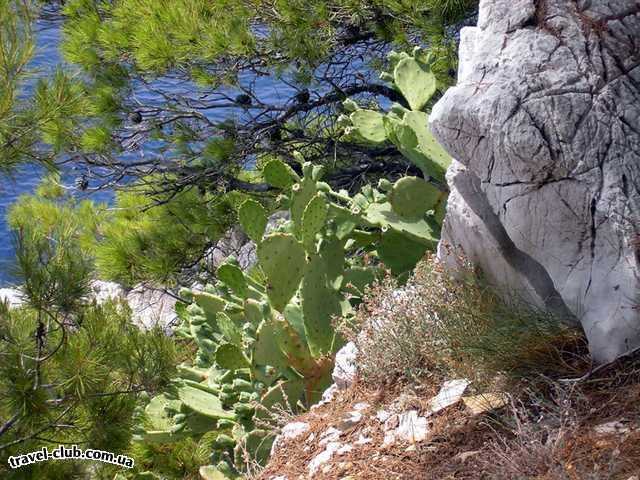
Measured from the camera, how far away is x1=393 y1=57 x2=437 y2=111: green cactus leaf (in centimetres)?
400

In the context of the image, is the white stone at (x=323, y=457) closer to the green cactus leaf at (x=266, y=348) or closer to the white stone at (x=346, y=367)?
the white stone at (x=346, y=367)

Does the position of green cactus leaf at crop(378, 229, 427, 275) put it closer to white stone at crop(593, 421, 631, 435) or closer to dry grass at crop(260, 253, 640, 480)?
dry grass at crop(260, 253, 640, 480)

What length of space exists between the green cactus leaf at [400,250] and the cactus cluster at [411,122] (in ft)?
1.03

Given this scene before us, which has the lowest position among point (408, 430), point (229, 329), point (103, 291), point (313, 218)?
point (103, 291)

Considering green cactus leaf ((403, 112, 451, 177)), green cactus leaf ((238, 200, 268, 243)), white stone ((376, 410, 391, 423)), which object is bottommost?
white stone ((376, 410, 391, 423))

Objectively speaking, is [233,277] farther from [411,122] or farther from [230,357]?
[411,122]

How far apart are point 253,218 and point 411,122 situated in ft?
2.60

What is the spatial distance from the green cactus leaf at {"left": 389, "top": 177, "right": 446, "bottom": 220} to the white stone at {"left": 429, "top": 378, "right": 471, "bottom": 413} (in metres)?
1.10

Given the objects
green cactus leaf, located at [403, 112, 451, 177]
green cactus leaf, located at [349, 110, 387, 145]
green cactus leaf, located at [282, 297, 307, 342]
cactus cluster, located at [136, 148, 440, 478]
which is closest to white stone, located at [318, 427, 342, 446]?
cactus cluster, located at [136, 148, 440, 478]

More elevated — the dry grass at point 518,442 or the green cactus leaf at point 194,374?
the dry grass at point 518,442

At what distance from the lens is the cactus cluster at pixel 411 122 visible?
→ 3.70 m

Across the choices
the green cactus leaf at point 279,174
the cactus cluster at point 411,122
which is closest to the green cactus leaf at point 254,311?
the green cactus leaf at point 279,174

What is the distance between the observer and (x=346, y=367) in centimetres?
336

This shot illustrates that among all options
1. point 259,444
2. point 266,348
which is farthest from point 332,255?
point 259,444
